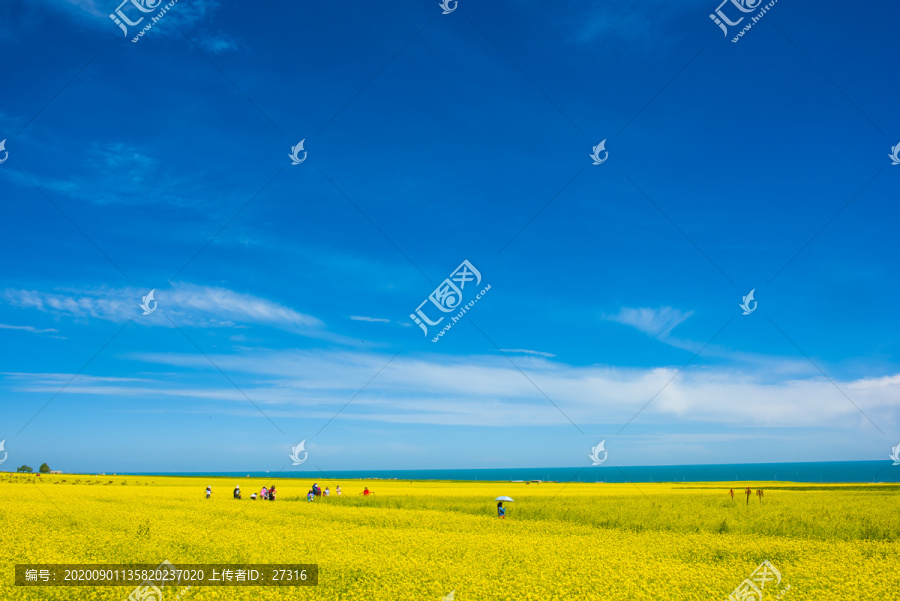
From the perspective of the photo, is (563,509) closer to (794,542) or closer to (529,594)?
(794,542)

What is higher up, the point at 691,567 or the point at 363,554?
the point at 363,554

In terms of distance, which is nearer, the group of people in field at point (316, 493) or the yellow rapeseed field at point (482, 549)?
the yellow rapeseed field at point (482, 549)

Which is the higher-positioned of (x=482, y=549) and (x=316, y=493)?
(x=316, y=493)

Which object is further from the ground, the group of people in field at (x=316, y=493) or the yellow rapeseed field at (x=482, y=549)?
the group of people in field at (x=316, y=493)

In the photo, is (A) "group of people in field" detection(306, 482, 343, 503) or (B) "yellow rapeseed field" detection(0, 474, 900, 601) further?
(A) "group of people in field" detection(306, 482, 343, 503)

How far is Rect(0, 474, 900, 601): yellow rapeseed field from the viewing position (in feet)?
48.3

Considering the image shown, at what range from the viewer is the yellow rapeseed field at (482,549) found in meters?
14.7

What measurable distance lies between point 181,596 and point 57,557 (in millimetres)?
6601

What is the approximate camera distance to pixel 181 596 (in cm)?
1359

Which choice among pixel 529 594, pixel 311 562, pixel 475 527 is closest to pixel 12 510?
pixel 311 562

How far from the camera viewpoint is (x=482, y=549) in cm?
2011

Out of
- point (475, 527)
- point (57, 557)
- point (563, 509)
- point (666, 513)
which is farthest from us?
point (563, 509)

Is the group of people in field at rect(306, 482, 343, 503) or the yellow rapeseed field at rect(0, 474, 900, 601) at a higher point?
the group of people in field at rect(306, 482, 343, 503)

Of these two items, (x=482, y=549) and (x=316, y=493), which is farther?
(x=316, y=493)
